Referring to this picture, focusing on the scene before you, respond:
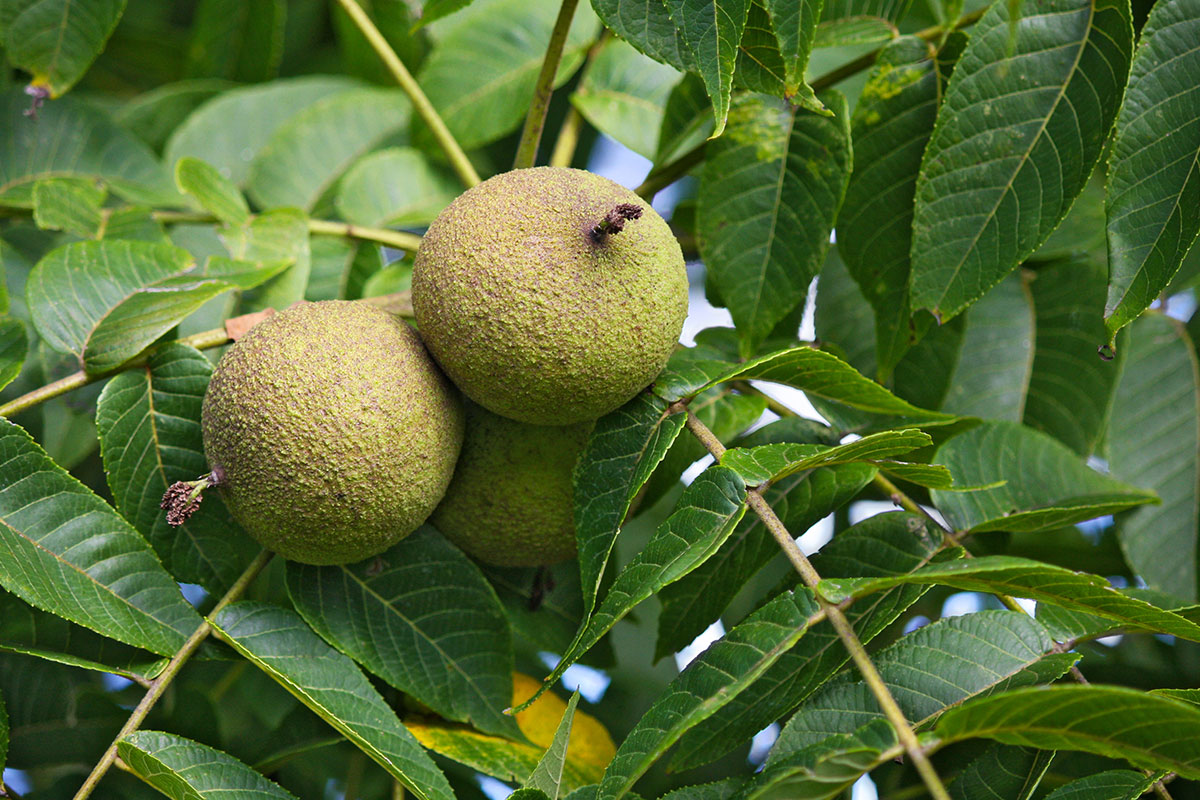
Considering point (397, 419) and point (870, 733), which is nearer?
point (870, 733)

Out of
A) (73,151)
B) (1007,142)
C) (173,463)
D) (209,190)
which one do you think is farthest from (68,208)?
(1007,142)

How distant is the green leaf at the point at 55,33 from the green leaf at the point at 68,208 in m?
0.20

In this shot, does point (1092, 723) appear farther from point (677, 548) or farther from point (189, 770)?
point (189, 770)

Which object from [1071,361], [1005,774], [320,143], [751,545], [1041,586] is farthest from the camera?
[320,143]

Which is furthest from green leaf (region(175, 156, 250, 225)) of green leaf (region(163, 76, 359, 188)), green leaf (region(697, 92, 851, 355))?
green leaf (region(697, 92, 851, 355))

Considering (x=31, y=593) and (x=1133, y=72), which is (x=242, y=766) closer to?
(x=31, y=593)

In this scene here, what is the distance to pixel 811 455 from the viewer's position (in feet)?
4.22

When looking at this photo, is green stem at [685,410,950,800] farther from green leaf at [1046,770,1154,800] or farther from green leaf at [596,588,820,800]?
green leaf at [1046,770,1154,800]

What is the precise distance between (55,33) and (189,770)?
54.7 inches

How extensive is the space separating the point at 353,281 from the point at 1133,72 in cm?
145

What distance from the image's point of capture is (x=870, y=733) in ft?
3.47

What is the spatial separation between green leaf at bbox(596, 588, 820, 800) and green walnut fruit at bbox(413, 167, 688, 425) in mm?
385

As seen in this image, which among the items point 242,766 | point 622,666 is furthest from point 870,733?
point 622,666

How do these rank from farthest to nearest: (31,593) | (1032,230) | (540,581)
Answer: (540,581) → (1032,230) → (31,593)
